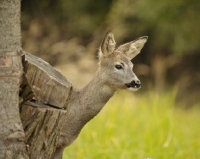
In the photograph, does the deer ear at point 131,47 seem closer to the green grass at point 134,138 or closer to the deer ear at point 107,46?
the deer ear at point 107,46

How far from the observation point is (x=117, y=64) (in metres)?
5.14

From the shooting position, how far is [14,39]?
138 inches

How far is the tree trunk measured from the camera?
11.3ft

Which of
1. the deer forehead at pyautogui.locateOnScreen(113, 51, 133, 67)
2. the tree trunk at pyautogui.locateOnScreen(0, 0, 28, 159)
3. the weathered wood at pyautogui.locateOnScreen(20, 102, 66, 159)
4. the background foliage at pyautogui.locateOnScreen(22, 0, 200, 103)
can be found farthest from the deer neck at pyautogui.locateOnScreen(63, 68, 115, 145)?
the background foliage at pyautogui.locateOnScreen(22, 0, 200, 103)

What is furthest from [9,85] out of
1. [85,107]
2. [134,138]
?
[134,138]

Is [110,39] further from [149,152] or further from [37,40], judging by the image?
[37,40]

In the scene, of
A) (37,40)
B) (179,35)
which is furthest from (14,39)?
(179,35)

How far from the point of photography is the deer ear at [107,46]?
5125 mm

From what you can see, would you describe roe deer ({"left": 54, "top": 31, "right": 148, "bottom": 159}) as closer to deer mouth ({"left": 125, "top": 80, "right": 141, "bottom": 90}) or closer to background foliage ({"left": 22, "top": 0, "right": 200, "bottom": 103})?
deer mouth ({"left": 125, "top": 80, "right": 141, "bottom": 90})

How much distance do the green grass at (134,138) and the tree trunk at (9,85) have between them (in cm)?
229

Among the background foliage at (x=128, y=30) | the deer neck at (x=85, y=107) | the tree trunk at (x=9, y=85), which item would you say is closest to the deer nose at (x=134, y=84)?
the deer neck at (x=85, y=107)

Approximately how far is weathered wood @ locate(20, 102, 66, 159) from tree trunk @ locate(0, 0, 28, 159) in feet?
0.51

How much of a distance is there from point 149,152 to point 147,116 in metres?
2.32

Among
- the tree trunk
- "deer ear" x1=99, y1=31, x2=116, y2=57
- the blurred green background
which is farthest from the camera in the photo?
the blurred green background
